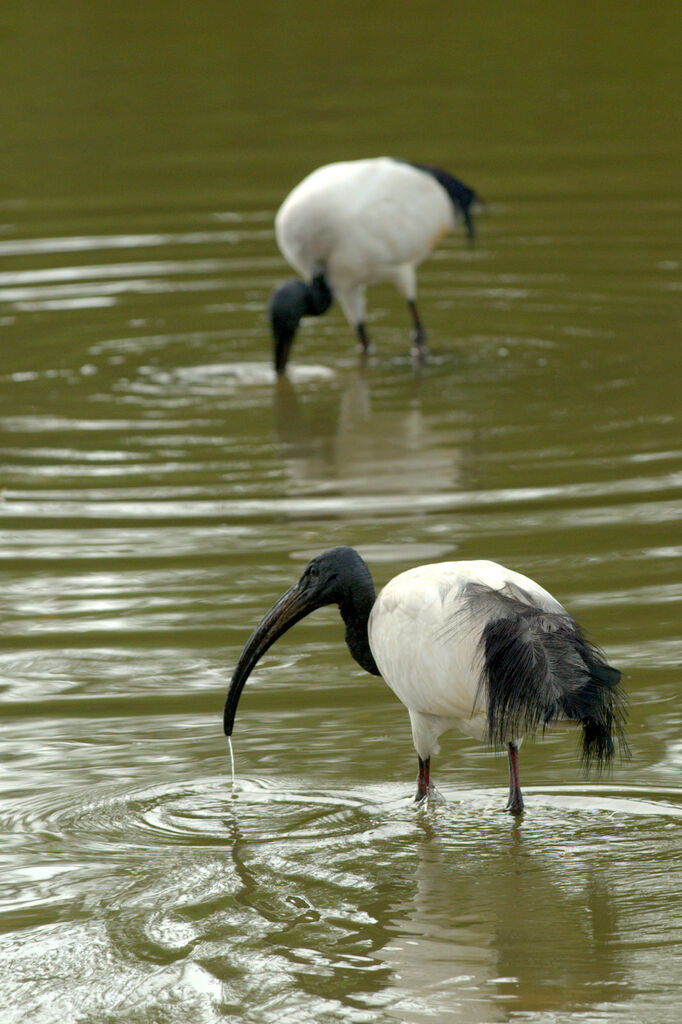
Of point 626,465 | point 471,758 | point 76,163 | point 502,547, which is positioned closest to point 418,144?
point 76,163

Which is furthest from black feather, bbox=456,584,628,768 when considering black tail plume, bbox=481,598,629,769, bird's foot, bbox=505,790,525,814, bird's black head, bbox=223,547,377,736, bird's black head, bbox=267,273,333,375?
bird's black head, bbox=267,273,333,375

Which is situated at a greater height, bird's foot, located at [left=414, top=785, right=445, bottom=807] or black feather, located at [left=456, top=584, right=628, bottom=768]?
black feather, located at [left=456, top=584, right=628, bottom=768]

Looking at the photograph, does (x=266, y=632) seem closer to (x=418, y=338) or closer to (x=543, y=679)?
(x=543, y=679)

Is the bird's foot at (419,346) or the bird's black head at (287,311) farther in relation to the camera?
the bird's foot at (419,346)

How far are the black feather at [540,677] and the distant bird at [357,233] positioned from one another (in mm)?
7165

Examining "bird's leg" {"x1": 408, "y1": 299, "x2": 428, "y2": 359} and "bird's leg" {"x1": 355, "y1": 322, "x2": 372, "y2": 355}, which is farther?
"bird's leg" {"x1": 355, "y1": 322, "x2": 372, "y2": 355}

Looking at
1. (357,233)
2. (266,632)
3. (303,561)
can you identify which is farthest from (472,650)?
(357,233)

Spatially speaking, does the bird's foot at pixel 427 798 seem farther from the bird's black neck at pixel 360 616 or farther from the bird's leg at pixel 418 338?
the bird's leg at pixel 418 338

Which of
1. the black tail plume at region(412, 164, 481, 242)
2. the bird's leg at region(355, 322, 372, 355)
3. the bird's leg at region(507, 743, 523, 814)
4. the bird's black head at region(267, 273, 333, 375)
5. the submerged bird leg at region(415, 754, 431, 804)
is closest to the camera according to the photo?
the bird's leg at region(507, 743, 523, 814)

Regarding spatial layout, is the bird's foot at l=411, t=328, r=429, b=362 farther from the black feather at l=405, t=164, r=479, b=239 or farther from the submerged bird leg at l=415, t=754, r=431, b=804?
the submerged bird leg at l=415, t=754, r=431, b=804

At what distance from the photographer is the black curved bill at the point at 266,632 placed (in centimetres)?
542

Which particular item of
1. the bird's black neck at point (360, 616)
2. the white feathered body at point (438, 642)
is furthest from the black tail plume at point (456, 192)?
the white feathered body at point (438, 642)

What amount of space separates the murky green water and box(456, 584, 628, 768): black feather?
40 centimetres

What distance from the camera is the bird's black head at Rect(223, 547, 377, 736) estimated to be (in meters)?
5.35
